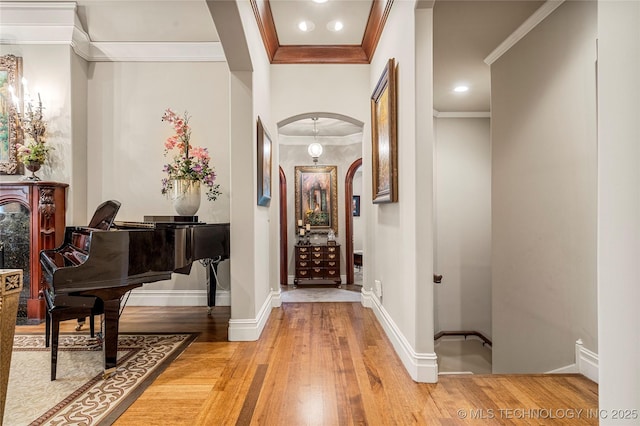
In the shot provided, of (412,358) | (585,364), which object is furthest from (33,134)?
(585,364)

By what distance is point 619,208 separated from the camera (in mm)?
867

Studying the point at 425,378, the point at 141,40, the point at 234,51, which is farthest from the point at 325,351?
the point at 141,40

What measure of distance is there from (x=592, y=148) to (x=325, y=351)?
7.98 feet

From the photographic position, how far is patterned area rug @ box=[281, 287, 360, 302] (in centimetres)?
432

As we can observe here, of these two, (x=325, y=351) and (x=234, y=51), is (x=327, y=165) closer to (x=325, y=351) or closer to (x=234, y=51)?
(x=234, y=51)

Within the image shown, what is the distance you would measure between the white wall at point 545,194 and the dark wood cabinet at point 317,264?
2764 millimetres

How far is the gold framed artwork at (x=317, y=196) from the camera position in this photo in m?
5.93

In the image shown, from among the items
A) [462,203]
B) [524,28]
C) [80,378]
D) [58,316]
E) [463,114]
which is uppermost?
[524,28]

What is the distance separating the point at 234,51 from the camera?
2572 mm

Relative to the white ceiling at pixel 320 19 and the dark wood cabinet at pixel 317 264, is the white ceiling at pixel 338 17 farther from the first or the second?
the dark wood cabinet at pixel 317 264

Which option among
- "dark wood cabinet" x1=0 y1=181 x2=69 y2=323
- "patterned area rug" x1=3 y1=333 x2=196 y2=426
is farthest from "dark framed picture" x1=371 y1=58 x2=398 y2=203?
"dark wood cabinet" x1=0 y1=181 x2=69 y2=323

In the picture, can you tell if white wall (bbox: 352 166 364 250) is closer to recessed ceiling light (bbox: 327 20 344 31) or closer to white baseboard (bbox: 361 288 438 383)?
recessed ceiling light (bbox: 327 20 344 31)

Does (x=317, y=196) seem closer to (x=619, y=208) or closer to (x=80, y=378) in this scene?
(x=80, y=378)

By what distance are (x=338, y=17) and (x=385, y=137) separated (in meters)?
1.38
